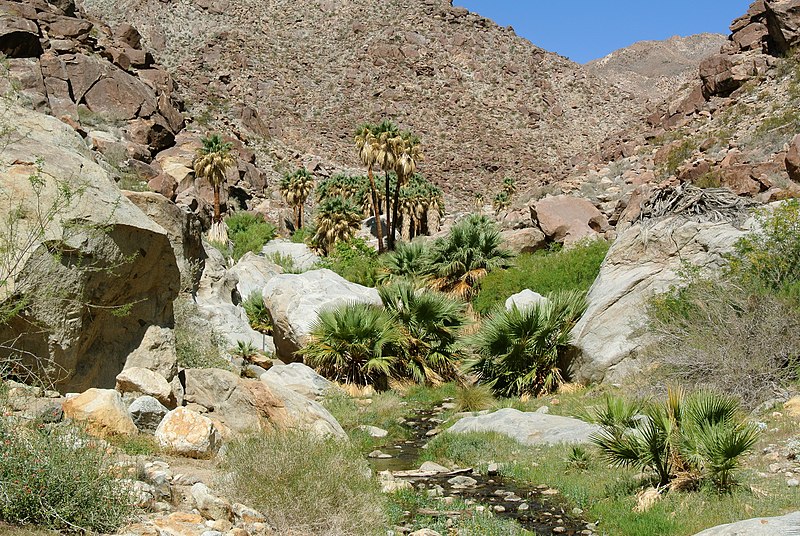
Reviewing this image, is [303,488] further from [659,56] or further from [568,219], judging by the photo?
[659,56]

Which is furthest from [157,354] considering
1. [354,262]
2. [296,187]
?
[296,187]

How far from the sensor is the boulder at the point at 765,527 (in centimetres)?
504

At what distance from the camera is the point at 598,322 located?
15.8 metres

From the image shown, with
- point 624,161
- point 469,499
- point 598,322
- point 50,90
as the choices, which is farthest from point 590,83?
point 469,499

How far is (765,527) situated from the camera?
5.18 meters

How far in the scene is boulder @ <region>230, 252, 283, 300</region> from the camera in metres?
26.4

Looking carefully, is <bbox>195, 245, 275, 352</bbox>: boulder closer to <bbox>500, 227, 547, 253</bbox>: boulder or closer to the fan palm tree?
<bbox>500, 227, 547, 253</bbox>: boulder

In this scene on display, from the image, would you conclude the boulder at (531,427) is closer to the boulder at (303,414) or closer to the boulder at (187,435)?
the boulder at (303,414)

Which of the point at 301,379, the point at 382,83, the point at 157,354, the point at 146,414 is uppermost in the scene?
the point at 382,83

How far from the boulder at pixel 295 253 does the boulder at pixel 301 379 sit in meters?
18.4

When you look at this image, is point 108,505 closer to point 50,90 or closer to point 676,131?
point 676,131

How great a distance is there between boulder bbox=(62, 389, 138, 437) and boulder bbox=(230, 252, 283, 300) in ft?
57.6

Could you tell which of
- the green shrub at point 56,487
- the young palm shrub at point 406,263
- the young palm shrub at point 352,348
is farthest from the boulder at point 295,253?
the green shrub at point 56,487

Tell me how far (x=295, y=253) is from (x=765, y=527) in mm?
34654
